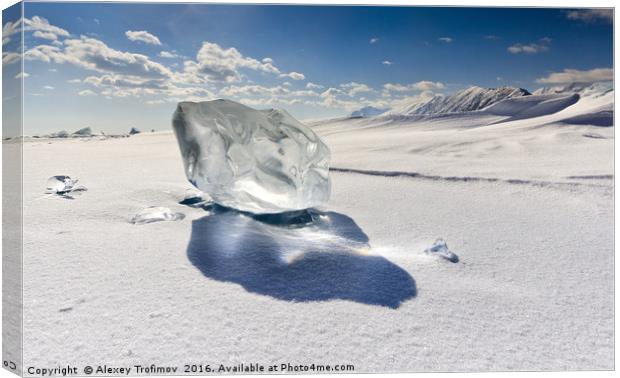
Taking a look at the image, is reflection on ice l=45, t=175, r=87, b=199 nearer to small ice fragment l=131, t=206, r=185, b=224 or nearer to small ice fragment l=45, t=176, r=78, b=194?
small ice fragment l=45, t=176, r=78, b=194

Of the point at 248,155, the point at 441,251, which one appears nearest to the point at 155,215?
the point at 248,155

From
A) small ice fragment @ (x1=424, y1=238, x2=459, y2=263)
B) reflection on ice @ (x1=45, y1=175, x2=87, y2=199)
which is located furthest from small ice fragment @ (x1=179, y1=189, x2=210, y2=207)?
small ice fragment @ (x1=424, y1=238, x2=459, y2=263)

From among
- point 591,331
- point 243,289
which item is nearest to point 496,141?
point 591,331

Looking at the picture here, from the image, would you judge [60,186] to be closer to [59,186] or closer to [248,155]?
[59,186]

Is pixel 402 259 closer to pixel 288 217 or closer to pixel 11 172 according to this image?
pixel 288 217

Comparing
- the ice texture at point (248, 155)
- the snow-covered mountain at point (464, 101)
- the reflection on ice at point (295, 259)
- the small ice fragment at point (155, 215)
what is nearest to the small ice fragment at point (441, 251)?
the reflection on ice at point (295, 259)
